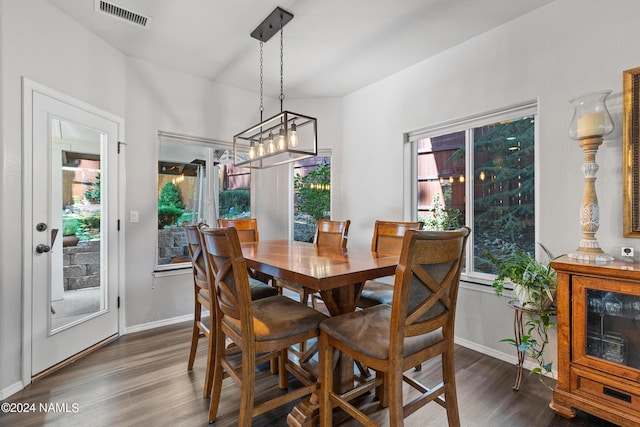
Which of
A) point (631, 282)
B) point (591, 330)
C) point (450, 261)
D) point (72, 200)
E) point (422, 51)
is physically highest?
point (422, 51)

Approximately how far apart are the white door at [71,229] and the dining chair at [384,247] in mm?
2296

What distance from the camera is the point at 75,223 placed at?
2539 millimetres

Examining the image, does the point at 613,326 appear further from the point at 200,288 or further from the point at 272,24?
the point at 272,24

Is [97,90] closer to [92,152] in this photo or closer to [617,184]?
[92,152]

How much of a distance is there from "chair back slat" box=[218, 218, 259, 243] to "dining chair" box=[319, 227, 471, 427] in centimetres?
186

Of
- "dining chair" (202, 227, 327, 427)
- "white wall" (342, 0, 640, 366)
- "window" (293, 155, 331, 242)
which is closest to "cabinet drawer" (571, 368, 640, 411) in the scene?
"white wall" (342, 0, 640, 366)

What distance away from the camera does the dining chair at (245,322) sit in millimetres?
1429

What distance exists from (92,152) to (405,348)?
9.75 ft

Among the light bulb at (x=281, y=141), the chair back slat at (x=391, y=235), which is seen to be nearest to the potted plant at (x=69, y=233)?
the light bulb at (x=281, y=141)

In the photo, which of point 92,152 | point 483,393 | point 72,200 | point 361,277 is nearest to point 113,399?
point 72,200

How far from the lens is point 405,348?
4.34 feet

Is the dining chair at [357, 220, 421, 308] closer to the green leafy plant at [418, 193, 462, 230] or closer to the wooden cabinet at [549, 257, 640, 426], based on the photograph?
the green leafy plant at [418, 193, 462, 230]

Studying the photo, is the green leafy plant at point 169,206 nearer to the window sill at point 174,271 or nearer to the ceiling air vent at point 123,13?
the window sill at point 174,271

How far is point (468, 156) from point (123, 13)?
311 cm
